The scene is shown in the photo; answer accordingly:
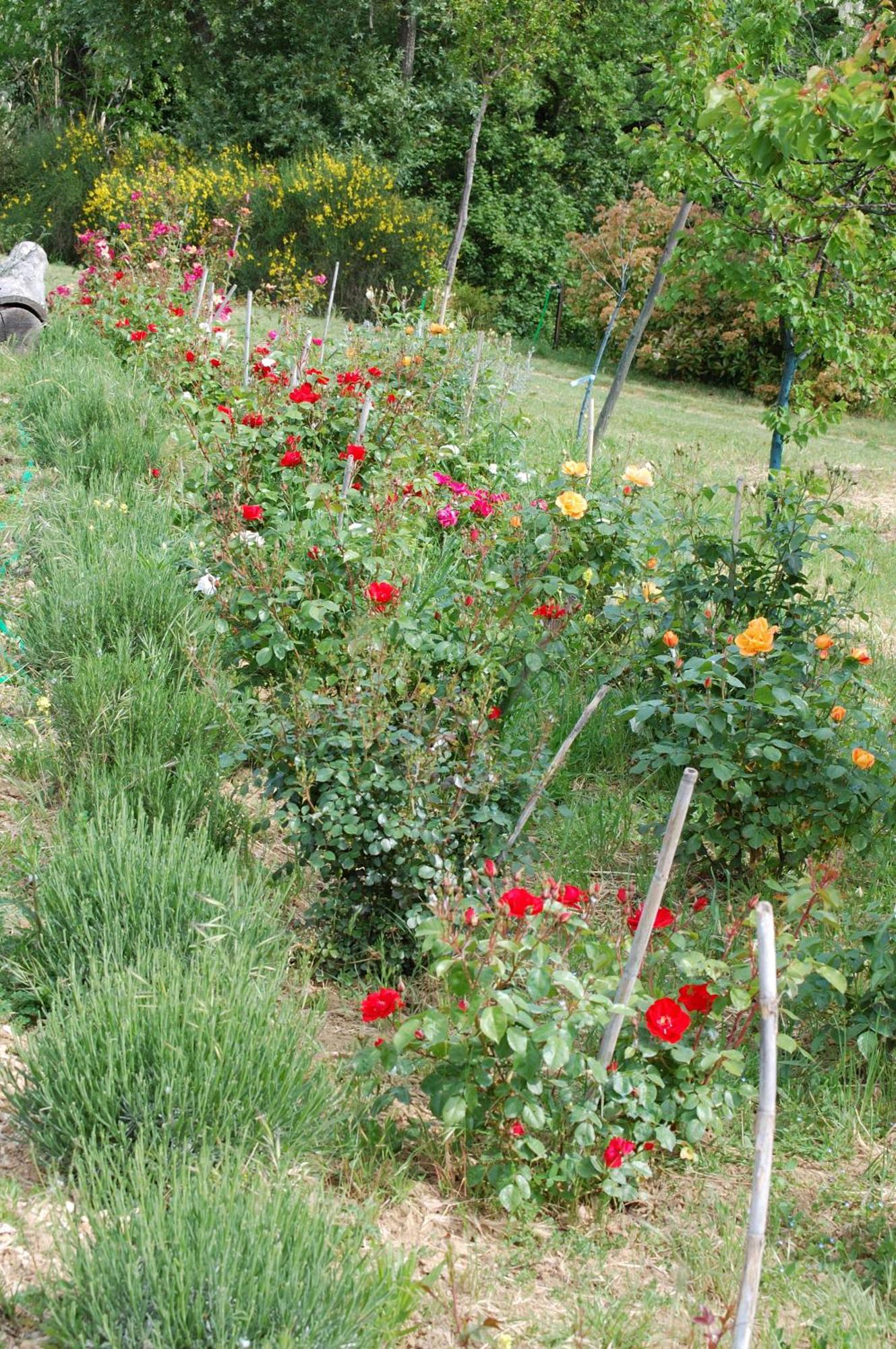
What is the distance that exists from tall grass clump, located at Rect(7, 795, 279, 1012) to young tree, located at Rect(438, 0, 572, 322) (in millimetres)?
13531

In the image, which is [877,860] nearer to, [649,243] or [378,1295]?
→ [378,1295]

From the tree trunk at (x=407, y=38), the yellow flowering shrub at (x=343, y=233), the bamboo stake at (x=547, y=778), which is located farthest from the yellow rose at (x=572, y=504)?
the tree trunk at (x=407, y=38)

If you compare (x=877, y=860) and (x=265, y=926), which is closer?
(x=265, y=926)

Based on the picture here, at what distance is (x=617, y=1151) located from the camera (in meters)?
2.23

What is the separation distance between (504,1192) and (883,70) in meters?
2.70

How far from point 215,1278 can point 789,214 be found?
428 cm

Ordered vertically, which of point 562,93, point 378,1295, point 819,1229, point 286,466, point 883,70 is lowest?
point 819,1229

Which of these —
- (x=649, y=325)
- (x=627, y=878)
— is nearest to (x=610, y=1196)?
(x=627, y=878)

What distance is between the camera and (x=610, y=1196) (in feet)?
7.63

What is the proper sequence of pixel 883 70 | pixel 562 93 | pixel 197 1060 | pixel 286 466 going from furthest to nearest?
1. pixel 562 93
2. pixel 286 466
3. pixel 883 70
4. pixel 197 1060

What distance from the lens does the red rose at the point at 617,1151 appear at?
223 cm

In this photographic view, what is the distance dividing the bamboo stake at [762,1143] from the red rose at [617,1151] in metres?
0.53

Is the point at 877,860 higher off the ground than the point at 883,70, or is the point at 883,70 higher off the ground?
the point at 883,70

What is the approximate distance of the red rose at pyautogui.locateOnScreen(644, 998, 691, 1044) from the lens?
7.09ft
